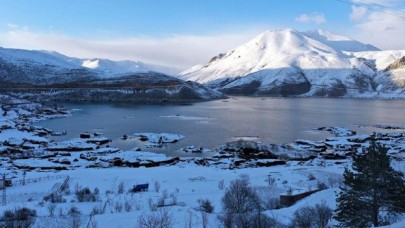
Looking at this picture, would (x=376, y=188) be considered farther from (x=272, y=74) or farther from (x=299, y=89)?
(x=272, y=74)

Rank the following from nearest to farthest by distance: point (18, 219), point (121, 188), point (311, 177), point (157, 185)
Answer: point (18, 219) → point (121, 188) → point (157, 185) → point (311, 177)

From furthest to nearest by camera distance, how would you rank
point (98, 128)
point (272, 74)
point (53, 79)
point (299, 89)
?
point (272, 74), point (299, 89), point (53, 79), point (98, 128)

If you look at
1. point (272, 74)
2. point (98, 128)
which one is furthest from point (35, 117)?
point (272, 74)

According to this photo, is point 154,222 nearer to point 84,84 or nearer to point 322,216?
point 322,216

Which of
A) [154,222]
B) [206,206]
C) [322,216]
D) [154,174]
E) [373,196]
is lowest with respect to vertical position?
[154,174]

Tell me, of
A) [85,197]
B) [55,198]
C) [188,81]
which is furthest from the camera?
[188,81]

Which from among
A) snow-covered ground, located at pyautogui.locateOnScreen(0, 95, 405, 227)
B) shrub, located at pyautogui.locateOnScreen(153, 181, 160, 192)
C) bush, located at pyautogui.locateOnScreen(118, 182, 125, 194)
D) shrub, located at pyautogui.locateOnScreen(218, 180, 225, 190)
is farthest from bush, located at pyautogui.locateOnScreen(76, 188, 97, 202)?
shrub, located at pyautogui.locateOnScreen(218, 180, 225, 190)

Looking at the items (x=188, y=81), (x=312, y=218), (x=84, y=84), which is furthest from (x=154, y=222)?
(x=188, y=81)
